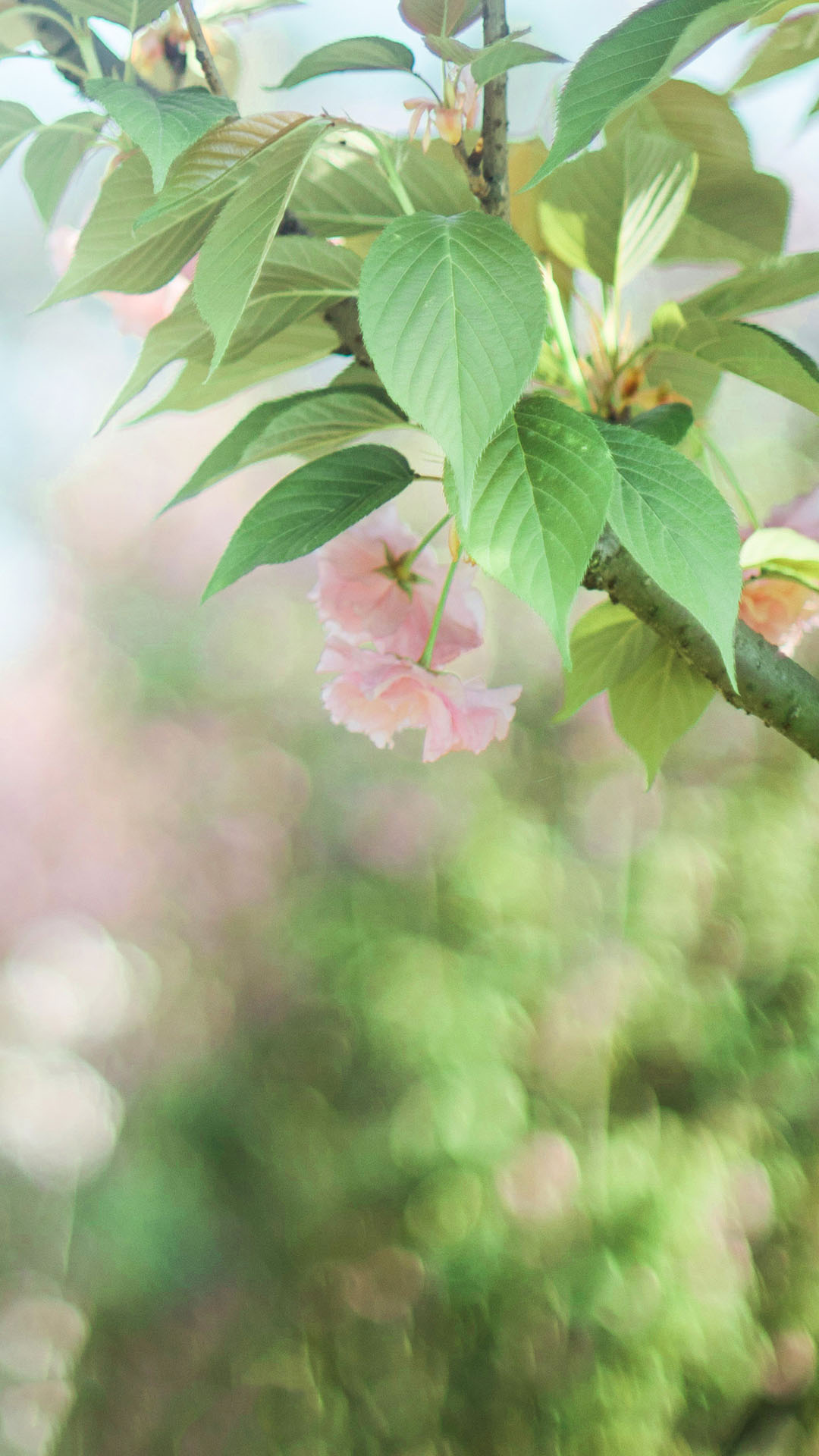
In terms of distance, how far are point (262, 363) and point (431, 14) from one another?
7 centimetres

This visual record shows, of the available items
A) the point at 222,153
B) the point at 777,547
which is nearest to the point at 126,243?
the point at 222,153

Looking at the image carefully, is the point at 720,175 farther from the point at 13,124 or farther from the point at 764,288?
the point at 13,124

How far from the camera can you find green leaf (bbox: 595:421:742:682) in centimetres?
13

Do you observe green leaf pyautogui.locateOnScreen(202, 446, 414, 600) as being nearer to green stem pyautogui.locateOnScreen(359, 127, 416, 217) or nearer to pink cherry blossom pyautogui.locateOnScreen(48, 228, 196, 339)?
green stem pyautogui.locateOnScreen(359, 127, 416, 217)

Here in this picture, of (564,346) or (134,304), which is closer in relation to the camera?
(564,346)

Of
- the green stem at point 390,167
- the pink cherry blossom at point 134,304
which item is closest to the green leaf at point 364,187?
the green stem at point 390,167

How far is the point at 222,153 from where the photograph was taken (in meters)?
0.13

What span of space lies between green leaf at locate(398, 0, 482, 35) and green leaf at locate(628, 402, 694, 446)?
0.08 metres

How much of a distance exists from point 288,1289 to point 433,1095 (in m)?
0.27

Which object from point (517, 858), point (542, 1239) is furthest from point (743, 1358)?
point (517, 858)

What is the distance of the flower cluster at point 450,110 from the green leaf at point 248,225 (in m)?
0.05

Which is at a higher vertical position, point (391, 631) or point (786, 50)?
point (786, 50)

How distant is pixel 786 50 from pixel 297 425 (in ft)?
0.45

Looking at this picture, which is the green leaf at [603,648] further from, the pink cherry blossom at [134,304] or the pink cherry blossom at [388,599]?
the pink cherry blossom at [134,304]
